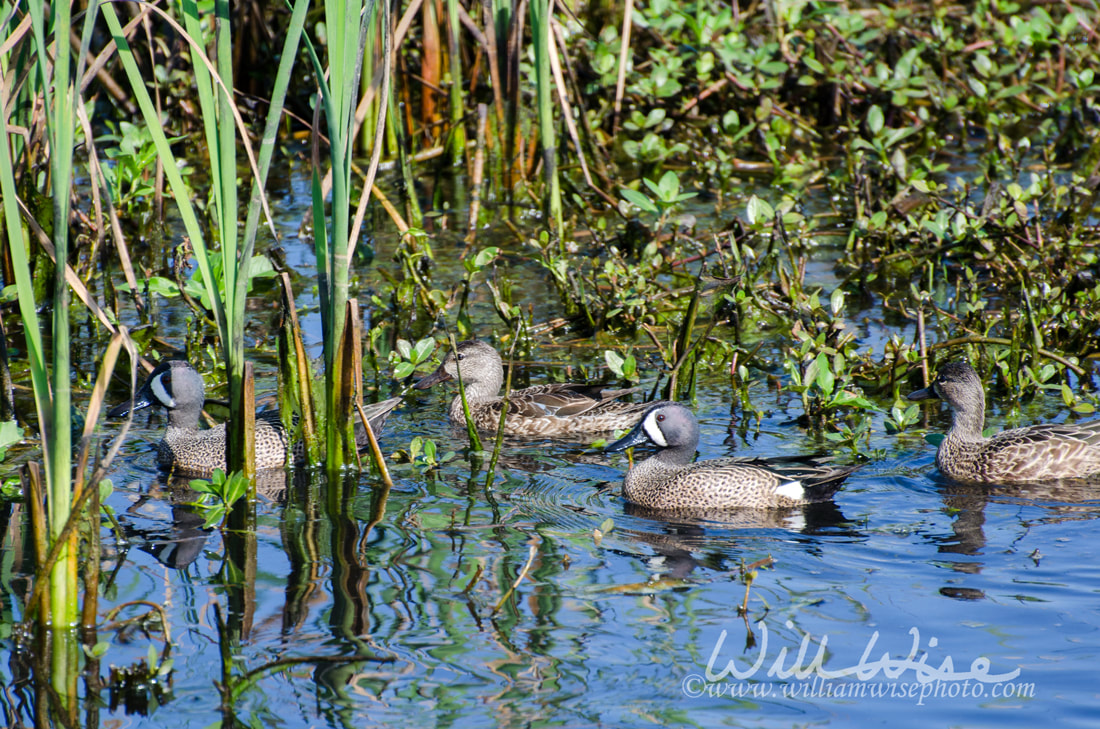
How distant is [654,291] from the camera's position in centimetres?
823

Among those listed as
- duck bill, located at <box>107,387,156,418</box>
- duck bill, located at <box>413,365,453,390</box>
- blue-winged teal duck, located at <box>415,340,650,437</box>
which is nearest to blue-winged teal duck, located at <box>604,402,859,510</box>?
blue-winged teal duck, located at <box>415,340,650,437</box>

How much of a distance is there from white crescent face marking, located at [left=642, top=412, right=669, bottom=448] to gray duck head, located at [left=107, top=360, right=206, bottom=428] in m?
2.35

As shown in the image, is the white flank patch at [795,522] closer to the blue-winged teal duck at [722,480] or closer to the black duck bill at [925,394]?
the blue-winged teal duck at [722,480]

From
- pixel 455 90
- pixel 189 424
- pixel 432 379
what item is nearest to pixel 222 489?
pixel 189 424

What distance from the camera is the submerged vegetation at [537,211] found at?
4.68 meters

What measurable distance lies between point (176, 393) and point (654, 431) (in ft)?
8.26

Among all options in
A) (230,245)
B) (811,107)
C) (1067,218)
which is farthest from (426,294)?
(811,107)

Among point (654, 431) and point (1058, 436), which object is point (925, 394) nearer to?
point (1058, 436)

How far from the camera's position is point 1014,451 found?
20.4ft

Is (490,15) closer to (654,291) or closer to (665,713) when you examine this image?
(654,291)

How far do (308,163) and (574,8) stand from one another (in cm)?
313

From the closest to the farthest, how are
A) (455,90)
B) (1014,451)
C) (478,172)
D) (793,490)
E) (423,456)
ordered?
(793,490) < (1014,451) < (423,456) < (478,172) < (455,90)

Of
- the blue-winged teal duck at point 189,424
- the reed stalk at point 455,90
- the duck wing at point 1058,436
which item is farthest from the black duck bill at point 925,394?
the reed stalk at point 455,90

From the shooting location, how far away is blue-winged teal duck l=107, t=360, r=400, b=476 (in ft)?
20.5
